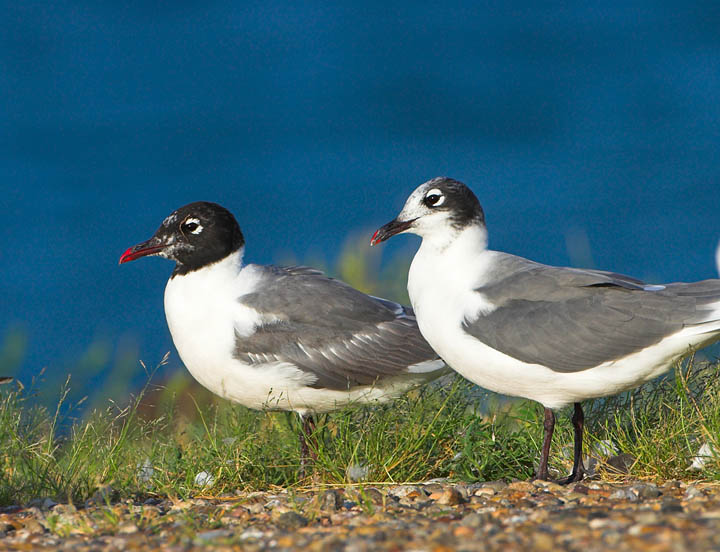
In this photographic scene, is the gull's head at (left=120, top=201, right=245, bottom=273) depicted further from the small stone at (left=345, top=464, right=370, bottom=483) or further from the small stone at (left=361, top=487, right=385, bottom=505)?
the small stone at (left=361, top=487, right=385, bottom=505)

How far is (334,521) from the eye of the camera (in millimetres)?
4668

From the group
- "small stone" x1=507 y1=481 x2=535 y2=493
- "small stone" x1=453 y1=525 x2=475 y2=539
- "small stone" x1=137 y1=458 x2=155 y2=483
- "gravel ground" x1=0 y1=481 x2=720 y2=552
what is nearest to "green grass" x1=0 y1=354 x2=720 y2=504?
"small stone" x1=137 y1=458 x2=155 y2=483

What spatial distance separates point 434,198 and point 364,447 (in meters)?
1.59

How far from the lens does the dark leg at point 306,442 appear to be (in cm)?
605

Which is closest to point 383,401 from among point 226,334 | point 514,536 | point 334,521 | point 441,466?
point 441,466

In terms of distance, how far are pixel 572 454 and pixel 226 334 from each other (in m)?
2.29

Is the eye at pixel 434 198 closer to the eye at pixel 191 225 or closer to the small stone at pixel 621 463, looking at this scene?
the eye at pixel 191 225

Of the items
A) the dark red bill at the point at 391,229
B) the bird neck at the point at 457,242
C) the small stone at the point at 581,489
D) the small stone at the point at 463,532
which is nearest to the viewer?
the small stone at the point at 463,532

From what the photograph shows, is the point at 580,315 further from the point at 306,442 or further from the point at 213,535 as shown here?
the point at 213,535

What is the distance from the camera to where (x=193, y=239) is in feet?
22.3

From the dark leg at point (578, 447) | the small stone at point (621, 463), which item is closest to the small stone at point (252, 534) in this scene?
the dark leg at point (578, 447)

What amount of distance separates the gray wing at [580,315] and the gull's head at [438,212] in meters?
0.51

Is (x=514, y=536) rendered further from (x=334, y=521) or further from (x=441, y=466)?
(x=441, y=466)

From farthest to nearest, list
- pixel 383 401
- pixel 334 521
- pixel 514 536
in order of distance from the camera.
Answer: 1. pixel 383 401
2. pixel 334 521
3. pixel 514 536
